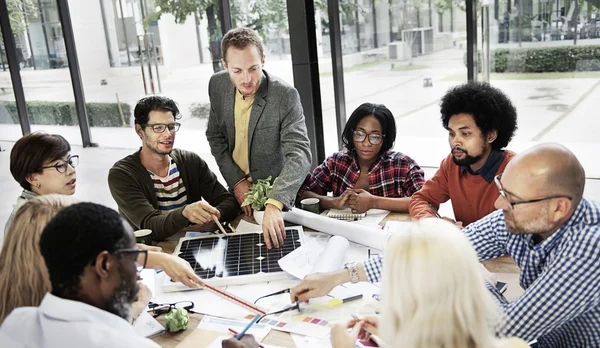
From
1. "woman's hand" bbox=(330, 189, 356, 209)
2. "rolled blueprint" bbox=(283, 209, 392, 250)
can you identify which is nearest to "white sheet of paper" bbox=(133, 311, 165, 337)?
"rolled blueprint" bbox=(283, 209, 392, 250)

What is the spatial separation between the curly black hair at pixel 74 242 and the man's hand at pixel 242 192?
1423mm

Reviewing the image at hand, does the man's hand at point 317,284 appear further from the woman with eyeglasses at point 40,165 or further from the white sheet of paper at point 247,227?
the woman with eyeglasses at point 40,165

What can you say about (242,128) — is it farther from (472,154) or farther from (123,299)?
(123,299)

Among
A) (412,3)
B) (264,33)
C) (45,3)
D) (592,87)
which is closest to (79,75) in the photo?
(45,3)

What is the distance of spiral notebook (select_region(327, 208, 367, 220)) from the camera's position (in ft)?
8.45

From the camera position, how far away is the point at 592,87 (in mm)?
4895

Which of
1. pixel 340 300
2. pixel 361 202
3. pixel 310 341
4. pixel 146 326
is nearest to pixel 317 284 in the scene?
pixel 340 300

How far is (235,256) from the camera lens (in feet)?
7.09

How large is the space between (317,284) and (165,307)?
0.52 m

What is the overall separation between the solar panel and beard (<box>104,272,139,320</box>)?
2.00 ft

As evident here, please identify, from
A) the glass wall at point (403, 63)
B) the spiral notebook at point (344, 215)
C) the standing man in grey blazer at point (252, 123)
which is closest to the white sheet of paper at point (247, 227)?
the standing man in grey blazer at point (252, 123)

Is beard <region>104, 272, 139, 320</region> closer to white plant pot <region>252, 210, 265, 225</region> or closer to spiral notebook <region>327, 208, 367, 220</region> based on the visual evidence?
white plant pot <region>252, 210, 265, 225</region>

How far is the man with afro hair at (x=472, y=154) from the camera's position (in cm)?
247

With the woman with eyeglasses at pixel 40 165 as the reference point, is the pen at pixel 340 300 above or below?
below
